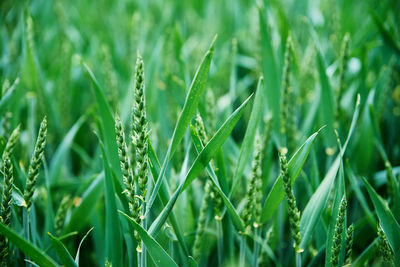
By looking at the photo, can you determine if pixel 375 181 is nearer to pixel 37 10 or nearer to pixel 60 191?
pixel 60 191

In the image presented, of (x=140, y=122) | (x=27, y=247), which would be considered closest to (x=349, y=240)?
(x=140, y=122)

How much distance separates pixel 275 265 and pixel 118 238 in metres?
0.42

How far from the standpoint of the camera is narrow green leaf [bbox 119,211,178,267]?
0.58m

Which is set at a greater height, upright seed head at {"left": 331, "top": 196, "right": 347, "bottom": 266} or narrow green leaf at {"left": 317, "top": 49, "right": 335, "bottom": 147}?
narrow green leaf at {"left": 317, "top": 49, "right": 335, "bottom": 147}

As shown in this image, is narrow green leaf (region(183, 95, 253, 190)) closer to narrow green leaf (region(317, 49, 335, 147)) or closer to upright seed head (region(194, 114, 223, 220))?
upright seed head (region(194, 114, 223, 220))

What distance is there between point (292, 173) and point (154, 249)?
0.92 feet

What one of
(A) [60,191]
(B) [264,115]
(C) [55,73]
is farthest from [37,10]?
(B) [264,115]

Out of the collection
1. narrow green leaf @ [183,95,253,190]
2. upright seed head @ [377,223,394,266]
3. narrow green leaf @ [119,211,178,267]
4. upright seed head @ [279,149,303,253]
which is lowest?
upright seed head @ [377,223,394,266]

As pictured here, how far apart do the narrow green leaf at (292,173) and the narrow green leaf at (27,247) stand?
40 cm

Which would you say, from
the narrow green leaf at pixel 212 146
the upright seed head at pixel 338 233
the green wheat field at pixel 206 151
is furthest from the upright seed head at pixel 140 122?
the upright seed head at pixel 338 233

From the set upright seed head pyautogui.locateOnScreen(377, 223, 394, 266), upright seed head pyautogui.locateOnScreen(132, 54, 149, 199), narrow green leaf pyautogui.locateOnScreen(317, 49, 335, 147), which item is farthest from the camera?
narrow green leaf pyautogui.locateOnScreen(317, 49, 335, 147)

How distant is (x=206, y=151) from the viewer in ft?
2.09

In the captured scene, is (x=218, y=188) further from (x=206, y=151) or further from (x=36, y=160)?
(x=36, y=160)

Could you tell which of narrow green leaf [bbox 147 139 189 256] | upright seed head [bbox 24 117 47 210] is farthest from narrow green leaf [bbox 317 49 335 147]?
upright seed head [bbox 24 117 47 210]
